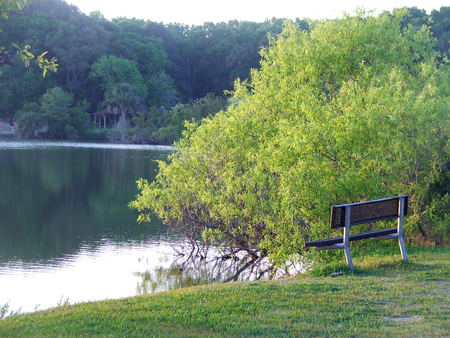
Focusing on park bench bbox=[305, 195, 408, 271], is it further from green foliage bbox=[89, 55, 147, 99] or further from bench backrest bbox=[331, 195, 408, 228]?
green foliage bbox=[89, 55, 147, 99]

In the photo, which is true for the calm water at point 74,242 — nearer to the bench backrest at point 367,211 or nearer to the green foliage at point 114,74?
the bench backrest at point 367,211

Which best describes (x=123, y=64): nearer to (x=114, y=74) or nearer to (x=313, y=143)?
(x=114, y=74)

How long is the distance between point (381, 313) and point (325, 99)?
31.3 feet

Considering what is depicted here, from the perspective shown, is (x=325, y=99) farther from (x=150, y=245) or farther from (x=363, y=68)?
(x=150, y=245)

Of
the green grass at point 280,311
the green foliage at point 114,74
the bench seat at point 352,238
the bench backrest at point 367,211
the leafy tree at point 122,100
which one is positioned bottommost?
the green grass at point 280,311

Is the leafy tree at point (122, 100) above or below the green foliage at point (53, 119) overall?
above

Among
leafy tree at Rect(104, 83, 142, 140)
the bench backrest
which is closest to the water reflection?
the bench backrest

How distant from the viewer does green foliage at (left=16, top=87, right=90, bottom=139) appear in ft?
263

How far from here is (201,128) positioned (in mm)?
16844

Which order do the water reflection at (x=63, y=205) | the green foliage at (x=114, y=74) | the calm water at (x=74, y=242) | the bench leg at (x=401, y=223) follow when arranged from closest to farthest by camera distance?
1. the bench leg at (x=401, y=223)
2. the calm water at (x=74, y=242)
3. the water reflection at (x=63, y=205)
4. the green foliage at (x=114, y=74)

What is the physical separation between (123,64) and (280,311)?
88.6 metres

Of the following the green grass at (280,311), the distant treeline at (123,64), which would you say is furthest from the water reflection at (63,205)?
the distant treeline at (123,64)

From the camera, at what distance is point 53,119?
81312 mm

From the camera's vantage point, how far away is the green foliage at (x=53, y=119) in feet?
263
